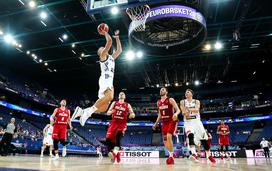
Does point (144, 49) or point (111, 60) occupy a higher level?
point (144, 49)

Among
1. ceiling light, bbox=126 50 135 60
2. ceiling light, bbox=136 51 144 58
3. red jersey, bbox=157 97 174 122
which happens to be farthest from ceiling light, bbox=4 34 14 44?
red jersey, bbox=157 97 174 122

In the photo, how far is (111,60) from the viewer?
587cm

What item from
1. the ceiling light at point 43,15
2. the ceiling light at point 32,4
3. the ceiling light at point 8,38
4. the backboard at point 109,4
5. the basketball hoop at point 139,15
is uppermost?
the ceiling light at point 32,4

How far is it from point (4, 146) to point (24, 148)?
8820 mm

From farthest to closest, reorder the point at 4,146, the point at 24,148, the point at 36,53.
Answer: the point at 36,53 → the point at 24,148 → the point at 4,146

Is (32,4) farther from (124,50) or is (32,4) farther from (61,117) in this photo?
(61,117)

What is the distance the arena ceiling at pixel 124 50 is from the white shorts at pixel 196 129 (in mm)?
10353

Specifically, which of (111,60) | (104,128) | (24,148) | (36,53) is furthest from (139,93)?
(111,60)

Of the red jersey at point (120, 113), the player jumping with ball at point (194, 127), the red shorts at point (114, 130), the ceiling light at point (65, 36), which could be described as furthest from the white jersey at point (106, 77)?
the ceiling light at point (65, 36)

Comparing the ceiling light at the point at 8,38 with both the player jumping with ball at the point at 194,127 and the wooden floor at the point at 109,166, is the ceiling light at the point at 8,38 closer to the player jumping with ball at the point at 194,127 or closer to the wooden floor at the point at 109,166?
the wooden floor at the point at 109,166

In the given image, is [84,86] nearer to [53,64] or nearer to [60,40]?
[53,64]

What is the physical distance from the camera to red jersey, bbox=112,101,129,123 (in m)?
6.41

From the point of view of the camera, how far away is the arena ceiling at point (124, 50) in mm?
15828

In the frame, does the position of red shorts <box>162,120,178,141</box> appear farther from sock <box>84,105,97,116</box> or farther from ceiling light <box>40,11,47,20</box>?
ceiling light <box>40,11,47,20</box>
